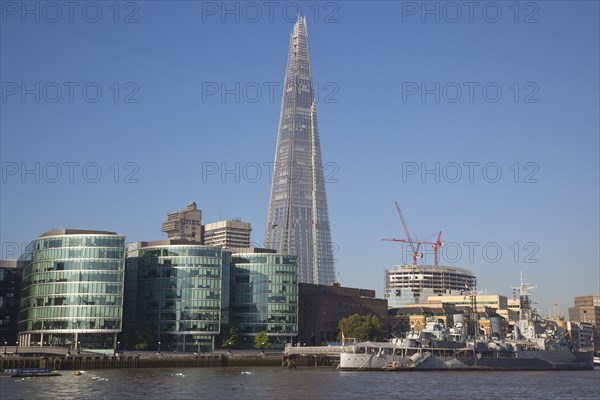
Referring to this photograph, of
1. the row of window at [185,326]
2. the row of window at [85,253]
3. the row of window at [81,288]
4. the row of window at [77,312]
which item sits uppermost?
the row of window at [85,253]

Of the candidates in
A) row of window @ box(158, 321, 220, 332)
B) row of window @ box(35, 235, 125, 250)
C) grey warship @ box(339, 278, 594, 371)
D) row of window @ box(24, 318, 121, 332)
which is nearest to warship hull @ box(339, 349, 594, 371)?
grey warship @ box(339, 278, 594, 371)

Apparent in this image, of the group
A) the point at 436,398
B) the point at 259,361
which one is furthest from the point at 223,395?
the point at 259,361

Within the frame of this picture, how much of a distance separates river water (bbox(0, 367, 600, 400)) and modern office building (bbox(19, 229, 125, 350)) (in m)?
31.0

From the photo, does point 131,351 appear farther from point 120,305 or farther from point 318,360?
point 318,360

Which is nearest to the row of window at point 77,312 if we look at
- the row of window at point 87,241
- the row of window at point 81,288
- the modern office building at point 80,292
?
the modern office building at point 80,292

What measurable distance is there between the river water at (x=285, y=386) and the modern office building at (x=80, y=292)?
31030 millimetres

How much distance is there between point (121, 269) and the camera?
173500 millimetres

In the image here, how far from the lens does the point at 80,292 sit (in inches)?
6727

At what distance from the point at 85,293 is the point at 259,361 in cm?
3925

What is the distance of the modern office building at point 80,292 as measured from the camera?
561 feet

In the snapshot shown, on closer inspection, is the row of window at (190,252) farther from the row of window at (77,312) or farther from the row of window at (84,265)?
the row of window at (77,312)

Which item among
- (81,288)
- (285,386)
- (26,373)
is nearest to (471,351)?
(285,386)

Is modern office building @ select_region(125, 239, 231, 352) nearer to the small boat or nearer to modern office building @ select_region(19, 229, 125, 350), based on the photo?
modern office building @ select_region(19, 229, 125, 350)

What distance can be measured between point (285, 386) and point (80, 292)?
74.4 metres
